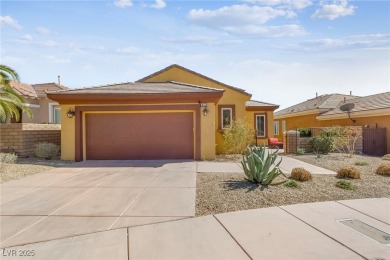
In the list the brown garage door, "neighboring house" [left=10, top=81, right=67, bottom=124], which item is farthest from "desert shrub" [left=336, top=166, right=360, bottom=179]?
"neighboring house" [left=10, top=81, right=67, bottom=124]

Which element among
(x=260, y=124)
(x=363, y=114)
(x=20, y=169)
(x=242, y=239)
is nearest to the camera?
(x=242, y=239)

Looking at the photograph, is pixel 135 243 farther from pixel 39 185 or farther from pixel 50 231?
pixel 39 185

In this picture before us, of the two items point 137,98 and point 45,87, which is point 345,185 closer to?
point 137,98

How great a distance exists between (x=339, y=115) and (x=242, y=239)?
19.6 m

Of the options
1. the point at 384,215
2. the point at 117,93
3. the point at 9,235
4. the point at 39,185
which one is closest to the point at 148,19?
the point at 117,93

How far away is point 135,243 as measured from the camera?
407 cm

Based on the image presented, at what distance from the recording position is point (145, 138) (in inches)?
515

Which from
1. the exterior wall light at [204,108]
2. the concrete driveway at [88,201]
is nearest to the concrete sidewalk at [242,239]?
the concrete driveway at [88,201]

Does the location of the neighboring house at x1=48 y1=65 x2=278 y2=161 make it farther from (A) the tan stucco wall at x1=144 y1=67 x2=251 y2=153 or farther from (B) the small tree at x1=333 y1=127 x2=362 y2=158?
(B) the small tree at x1=333 y1=127 x2=362 y2=158

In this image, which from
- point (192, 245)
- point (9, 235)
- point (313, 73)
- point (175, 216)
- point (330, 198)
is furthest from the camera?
point (313, 73)

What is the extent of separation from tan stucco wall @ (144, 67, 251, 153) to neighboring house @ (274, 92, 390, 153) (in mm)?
8173

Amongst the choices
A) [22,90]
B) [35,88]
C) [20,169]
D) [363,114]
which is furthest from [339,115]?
[35,88]

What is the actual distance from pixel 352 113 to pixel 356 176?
41.6ft

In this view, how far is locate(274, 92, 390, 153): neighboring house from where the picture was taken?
56.5 ft
